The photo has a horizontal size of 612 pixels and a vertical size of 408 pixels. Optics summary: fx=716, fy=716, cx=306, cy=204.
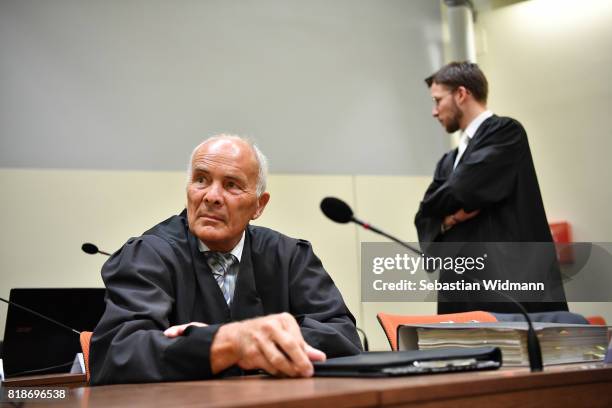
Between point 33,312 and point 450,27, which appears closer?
point 33,312

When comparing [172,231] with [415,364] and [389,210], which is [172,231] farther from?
[389,210]

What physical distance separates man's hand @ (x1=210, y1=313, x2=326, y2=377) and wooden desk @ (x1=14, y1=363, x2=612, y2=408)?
0.03m

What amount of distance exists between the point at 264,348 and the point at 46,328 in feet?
5.03

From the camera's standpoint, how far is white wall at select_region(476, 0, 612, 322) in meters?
A: 4.42

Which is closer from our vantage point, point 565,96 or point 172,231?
point 172,231

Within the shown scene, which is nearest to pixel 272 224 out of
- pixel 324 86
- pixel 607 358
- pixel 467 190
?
pixel 324 86

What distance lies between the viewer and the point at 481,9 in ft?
17.6

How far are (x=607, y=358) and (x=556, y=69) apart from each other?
3.69m

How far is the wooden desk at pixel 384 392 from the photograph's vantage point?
33.3 inches

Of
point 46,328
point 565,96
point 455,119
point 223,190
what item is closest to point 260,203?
point 223,190

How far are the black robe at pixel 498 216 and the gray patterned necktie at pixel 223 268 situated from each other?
1512mm

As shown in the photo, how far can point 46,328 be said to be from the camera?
248 centimetres

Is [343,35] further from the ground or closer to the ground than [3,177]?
further from the ground

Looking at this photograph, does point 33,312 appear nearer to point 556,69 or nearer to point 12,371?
point 12,371
